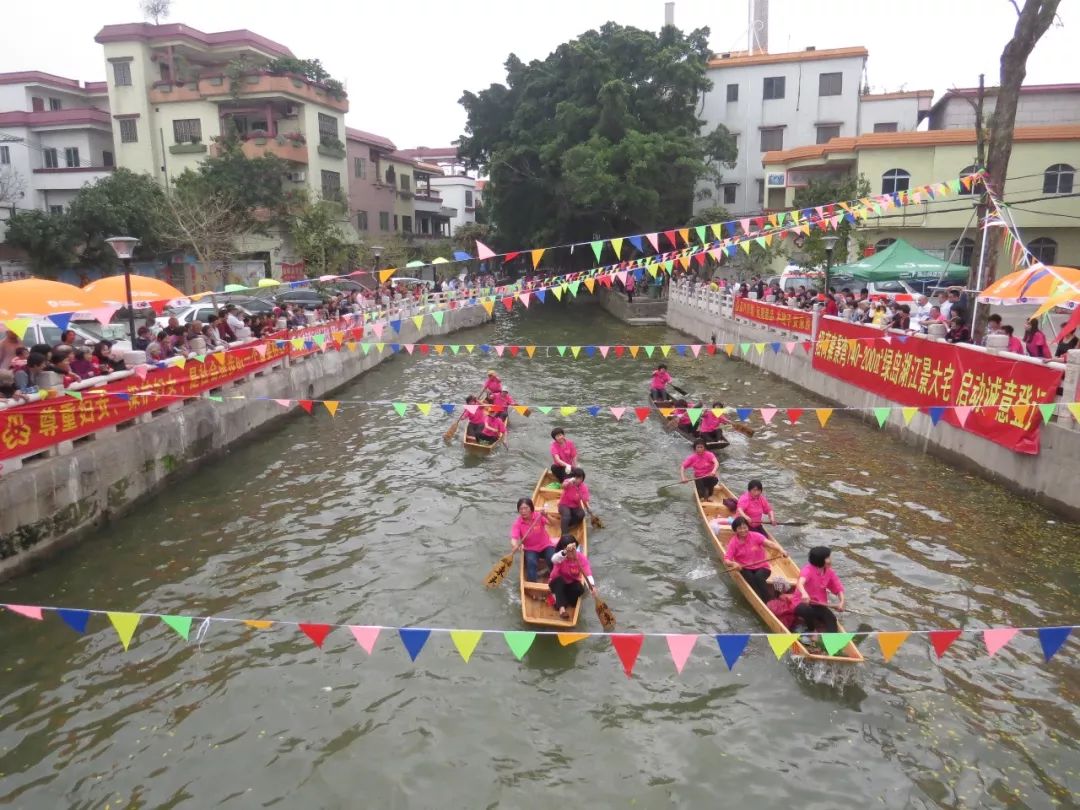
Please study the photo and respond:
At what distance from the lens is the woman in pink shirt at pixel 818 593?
850cm

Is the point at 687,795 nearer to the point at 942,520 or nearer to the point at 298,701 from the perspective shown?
the point at 298,701

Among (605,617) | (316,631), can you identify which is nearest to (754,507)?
(605,617)

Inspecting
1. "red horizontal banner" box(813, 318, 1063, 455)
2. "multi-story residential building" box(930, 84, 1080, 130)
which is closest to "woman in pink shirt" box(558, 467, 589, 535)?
"red horizontal banner" box(813, 318, 1063, 455)

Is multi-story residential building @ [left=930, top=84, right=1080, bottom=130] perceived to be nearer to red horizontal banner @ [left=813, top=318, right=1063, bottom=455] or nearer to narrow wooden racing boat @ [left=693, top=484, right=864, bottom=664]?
red horizontal banner @ [left=813, top=318, right=1063, bottom=455]

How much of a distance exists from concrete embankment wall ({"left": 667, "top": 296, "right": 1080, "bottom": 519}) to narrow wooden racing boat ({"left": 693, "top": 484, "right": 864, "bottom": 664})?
4.66 meters

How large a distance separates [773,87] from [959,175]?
15.5 m

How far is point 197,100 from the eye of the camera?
132 feet

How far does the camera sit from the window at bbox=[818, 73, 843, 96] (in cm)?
4425

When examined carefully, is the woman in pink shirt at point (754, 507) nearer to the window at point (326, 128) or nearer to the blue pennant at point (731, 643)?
the blue pennant at point (731, 643)

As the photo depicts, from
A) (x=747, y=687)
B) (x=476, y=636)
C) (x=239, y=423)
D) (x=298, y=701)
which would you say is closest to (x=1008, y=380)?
(x=747, y=687)

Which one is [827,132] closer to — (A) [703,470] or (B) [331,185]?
Result: (B) [331,185]

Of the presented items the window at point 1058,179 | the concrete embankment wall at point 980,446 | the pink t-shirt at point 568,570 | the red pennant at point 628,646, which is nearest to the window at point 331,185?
the concrete embankment wall at point 980,446

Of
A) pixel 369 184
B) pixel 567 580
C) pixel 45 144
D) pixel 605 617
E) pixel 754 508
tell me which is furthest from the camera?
pixel 369 184

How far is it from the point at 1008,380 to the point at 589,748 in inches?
400
